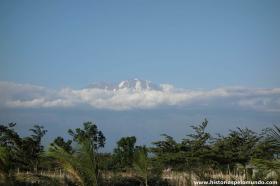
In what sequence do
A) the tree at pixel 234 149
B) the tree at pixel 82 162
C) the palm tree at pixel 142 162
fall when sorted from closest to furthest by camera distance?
the tree at pixel 82 162
the palm tree at pixel 142 162
the tree at pixel 234 149

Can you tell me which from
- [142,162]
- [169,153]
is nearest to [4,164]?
[142,162]

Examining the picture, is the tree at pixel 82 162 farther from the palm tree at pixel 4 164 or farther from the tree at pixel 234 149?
the tree at pixel 234 149

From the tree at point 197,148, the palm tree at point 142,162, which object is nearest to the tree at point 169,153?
the tree at point 197,148

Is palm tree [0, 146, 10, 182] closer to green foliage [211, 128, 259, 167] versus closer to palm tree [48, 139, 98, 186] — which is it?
palm tree [48, 139, 98, 186]

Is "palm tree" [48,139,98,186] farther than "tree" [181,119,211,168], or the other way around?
"tree" [181,119,211,168]

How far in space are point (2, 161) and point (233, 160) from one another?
18.7 metres

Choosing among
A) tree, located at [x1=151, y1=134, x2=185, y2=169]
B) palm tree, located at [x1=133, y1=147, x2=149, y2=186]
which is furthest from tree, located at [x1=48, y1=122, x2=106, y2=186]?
tree, located at [x1=151, y1=134, x2=185, y2=169]

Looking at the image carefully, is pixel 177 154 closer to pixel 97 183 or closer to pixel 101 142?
pixel 101 142

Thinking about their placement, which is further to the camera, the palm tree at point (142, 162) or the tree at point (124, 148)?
the tree at point (124, 148)

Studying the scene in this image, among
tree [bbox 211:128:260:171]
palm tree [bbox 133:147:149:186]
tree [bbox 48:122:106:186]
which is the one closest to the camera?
tree [bbox 48:122:106:186]

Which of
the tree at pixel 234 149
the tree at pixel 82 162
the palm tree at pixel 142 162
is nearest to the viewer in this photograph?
the tree at pixel 82 162

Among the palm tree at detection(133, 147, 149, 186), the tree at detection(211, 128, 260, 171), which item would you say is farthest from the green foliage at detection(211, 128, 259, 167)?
the palm tree at detection(133, 147, 149, 186)

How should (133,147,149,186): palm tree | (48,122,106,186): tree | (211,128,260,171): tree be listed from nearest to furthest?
(48,122,106,186): tree < (133,147,149,186): palm tree < (211,128,260,171): tree

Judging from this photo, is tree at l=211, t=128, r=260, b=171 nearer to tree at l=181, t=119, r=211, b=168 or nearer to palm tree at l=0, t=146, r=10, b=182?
tree at l=181, t=119, r=211, b=168
